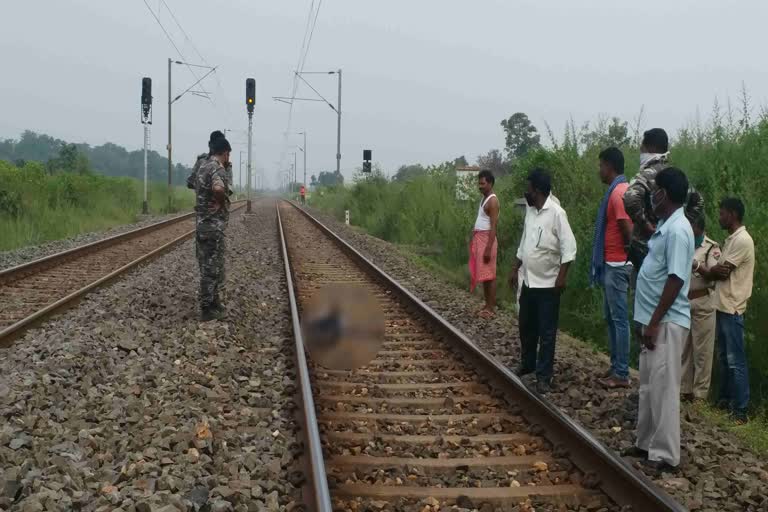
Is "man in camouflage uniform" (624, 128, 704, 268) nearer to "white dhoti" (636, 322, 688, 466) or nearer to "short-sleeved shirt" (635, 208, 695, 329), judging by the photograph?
"short-sleeved shirt" (635, 208, 695, 329)

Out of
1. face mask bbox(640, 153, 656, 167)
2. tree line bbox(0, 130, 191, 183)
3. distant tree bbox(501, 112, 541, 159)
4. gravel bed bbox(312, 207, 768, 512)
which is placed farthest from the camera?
tree line bbox(0, 130, 191, 183)

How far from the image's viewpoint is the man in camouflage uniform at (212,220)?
7.75 metres

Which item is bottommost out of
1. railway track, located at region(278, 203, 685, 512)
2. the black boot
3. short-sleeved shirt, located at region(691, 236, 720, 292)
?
railway track, located at region(278, 203, 685, 512)

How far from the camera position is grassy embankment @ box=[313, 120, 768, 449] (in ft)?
22.3

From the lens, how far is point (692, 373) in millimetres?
6125

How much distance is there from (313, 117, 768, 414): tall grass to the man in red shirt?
56.9 inches

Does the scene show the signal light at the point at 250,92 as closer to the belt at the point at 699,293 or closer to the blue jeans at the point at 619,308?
the blue jeans at the point at 619,308

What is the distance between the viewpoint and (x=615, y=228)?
583 cm

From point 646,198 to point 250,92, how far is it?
2377 cm

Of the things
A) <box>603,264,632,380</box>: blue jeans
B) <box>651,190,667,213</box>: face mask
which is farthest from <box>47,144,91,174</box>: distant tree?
<box>651,190,667,213</box>: face mask

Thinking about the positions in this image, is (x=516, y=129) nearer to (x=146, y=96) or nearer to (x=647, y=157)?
(x=146, y=96)

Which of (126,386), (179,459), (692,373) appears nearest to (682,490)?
(692,373)

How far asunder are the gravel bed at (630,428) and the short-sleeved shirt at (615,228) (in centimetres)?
107

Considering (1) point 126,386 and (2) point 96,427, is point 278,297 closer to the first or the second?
(1) point 126,386
